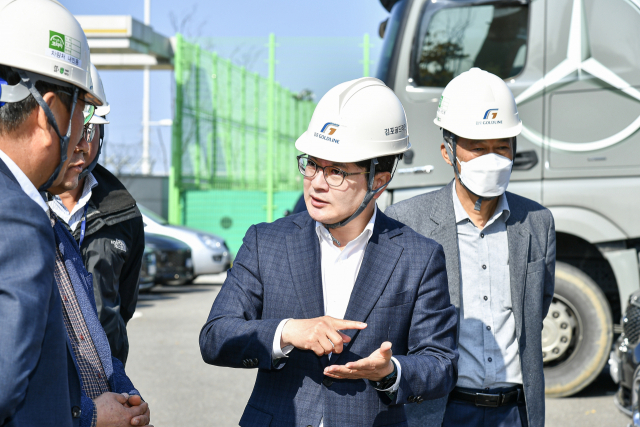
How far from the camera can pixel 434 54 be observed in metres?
6.15

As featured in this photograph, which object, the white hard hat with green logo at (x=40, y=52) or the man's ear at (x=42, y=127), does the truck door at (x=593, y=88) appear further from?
the man's ear at (x=42, y=127)

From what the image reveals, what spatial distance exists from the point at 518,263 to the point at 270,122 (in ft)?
55.3

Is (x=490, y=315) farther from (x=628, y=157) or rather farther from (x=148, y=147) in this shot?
(x=148, y=147)

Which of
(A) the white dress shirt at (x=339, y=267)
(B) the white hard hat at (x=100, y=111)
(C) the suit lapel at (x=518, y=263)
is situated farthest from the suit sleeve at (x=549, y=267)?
(B) the white hard hat at (x=100, y=111)

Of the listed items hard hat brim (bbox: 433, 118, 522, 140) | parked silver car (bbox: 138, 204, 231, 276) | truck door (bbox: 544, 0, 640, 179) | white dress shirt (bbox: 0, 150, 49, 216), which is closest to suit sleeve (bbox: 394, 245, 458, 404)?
hard hat brim (bbox: 433, 118, 522, 140)

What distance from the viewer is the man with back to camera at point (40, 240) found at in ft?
4.56

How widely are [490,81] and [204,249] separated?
36.8 feet

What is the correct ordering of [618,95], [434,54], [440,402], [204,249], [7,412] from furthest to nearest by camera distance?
1. [204,249]
2. [434,54]
3. [618,95]
4. [440,402]
5. [7,412]

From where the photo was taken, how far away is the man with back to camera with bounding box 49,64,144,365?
10.4 feet

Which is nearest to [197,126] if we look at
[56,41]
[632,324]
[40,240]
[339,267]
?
[632,324]

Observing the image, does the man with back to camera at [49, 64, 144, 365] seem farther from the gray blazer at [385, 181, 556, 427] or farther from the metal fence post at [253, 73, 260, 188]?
the metal fence post at [253, 73, 260, 188]

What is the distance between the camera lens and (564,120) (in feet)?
19.3

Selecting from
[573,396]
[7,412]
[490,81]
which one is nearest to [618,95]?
[573,396]

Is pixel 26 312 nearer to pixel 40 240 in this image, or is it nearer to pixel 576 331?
pixel 40 240
